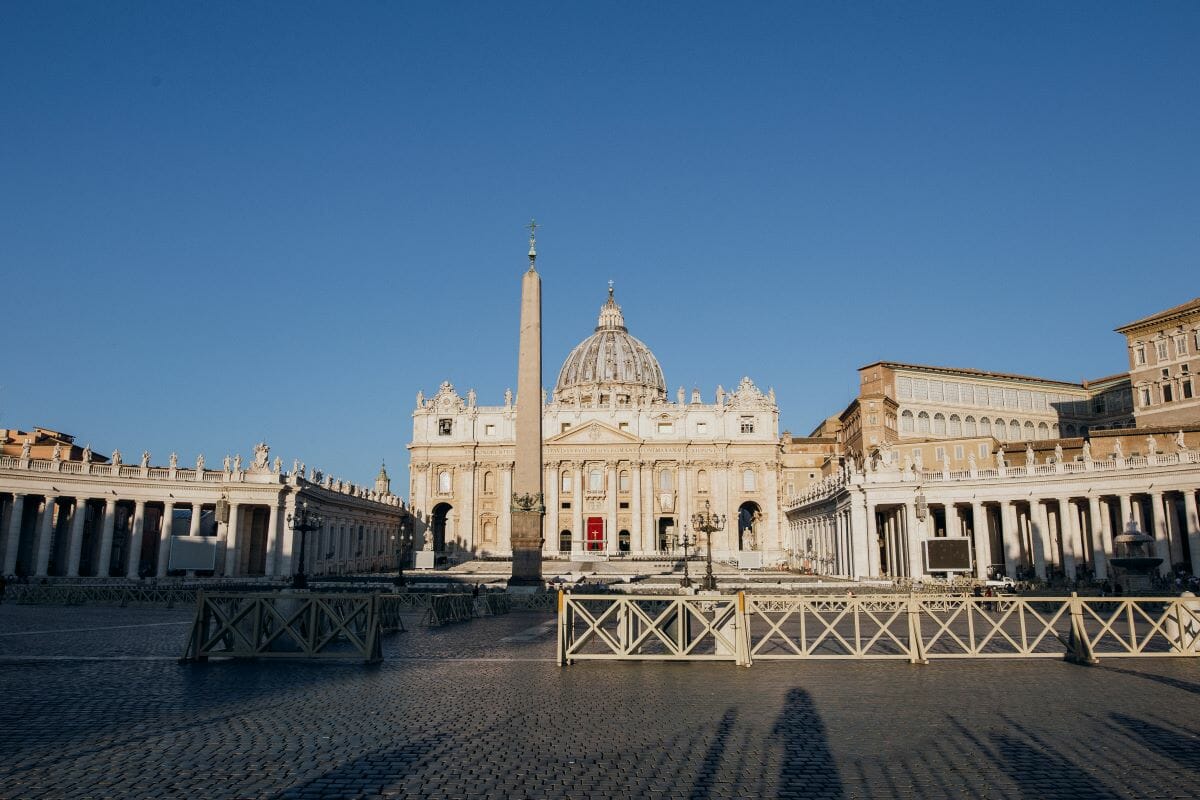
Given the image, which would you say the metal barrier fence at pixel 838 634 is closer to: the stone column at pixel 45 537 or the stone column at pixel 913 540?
the stone column at pixel 913 540

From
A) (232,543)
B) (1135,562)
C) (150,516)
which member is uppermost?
(150,516)

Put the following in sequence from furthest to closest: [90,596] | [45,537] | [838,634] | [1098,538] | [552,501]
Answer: [552,501] → [45,537] → [1098,538] → [90,596] → [838,634]

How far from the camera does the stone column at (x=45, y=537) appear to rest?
42875 millimetres

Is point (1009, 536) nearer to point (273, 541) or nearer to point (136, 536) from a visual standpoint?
point (273, 541)

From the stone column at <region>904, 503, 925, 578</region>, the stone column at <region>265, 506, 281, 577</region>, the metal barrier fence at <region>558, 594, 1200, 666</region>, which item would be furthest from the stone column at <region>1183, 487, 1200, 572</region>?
the stone column at <region>265, 506, 281, 577</region>

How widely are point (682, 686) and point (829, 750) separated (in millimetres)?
3907

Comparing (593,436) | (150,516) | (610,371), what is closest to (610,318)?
(610,371)

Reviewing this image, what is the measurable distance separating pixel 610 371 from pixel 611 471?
28419 millimetres

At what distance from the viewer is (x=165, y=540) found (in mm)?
48562

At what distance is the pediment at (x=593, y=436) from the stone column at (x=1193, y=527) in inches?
2230

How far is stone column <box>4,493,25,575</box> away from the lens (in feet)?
137

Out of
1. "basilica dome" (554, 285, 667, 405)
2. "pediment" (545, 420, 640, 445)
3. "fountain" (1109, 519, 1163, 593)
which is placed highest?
"basilica dome" (554, 285, 667, 405)

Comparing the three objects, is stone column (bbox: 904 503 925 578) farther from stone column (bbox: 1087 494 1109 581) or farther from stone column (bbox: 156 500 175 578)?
stone column (bbox: 156 500 175 578)

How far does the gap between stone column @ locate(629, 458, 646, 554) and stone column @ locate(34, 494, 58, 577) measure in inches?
2156
